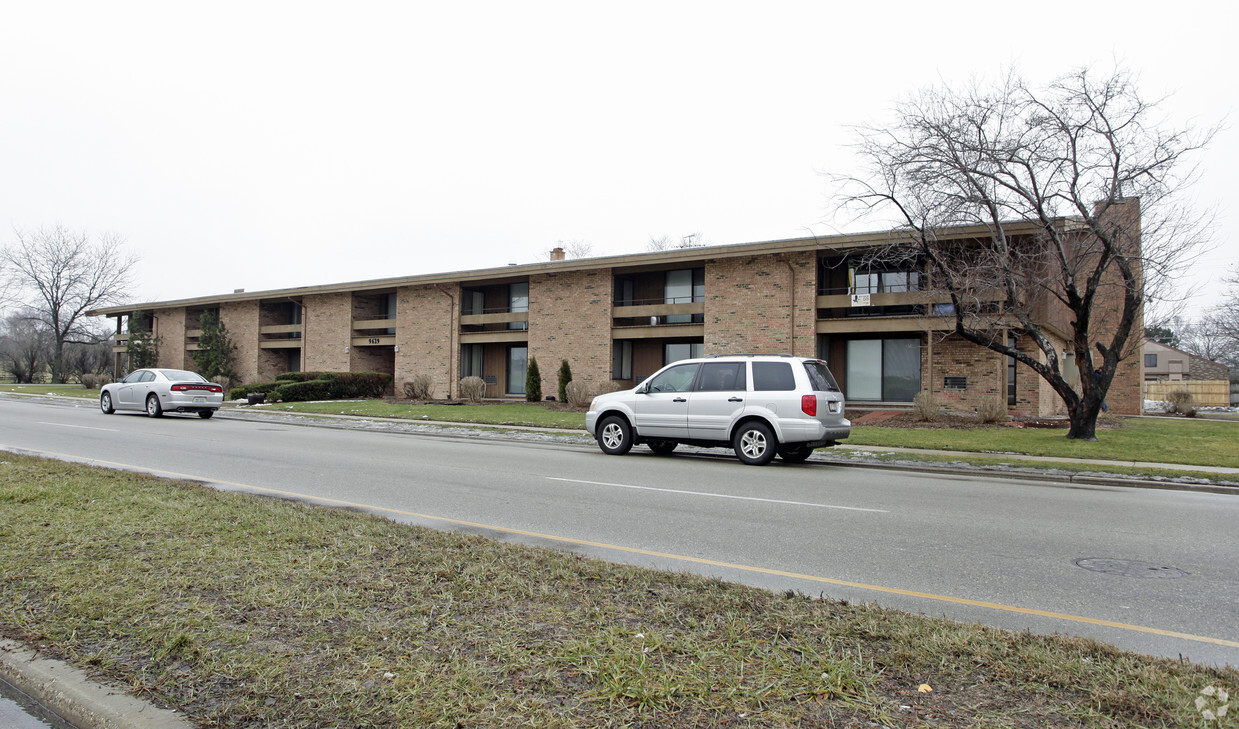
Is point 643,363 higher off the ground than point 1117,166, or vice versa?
point 1117,166

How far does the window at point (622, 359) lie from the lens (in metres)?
29.7

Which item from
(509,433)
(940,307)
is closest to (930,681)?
(509,433)

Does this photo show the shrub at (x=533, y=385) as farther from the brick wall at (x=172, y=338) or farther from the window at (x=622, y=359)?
the brick wall at (x=172, y=338)

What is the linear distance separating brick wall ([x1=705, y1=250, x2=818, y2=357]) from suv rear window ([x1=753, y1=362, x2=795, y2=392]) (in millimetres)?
11657

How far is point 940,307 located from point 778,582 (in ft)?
62.8

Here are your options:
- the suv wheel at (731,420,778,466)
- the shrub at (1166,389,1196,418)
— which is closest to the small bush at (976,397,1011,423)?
the suv wheel at (731,420,778,466)

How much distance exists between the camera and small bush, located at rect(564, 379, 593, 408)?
27266 mm

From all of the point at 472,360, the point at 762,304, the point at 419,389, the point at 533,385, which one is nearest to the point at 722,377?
the point at 762,304

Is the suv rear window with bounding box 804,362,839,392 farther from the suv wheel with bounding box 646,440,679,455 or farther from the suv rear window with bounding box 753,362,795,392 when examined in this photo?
the suv wheel with bounding box 646,440,679,455

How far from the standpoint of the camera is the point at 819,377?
13.0 m

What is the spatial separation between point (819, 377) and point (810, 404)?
814 mm

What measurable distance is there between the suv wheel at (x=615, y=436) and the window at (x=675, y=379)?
0.88 metres

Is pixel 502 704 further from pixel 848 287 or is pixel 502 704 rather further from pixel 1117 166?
pixel 848 287

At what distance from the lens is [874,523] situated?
24.8 ft
